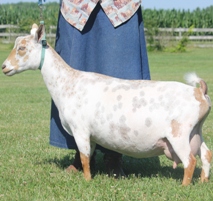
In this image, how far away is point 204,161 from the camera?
557 cm

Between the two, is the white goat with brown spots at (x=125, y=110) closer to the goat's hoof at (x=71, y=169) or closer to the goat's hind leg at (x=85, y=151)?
the goat's hind leg at (x=85, y=151)

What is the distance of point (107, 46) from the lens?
6020 mm

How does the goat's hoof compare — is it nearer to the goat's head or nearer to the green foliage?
the goat's head

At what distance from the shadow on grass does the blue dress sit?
1.00 meters

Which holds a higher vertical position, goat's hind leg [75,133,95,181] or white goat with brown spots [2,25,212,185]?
white goat with brown spots [2,25,212,185]

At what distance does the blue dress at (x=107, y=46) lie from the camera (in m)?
6.00

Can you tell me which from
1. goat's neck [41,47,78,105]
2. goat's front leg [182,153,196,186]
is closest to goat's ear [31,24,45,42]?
goat's neck [41,47,78,105]

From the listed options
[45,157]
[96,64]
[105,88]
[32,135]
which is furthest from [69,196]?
[32,135]

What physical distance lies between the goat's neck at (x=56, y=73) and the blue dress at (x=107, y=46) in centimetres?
31

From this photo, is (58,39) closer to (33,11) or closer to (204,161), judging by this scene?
(204,161)

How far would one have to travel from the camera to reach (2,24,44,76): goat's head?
5.70 metres

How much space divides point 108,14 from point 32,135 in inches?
126

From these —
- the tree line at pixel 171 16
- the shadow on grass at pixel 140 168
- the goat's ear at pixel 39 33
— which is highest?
the goat's ear at pixel 39 33

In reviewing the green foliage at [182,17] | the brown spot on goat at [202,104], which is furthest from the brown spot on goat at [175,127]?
the green foliage at [182,17]
